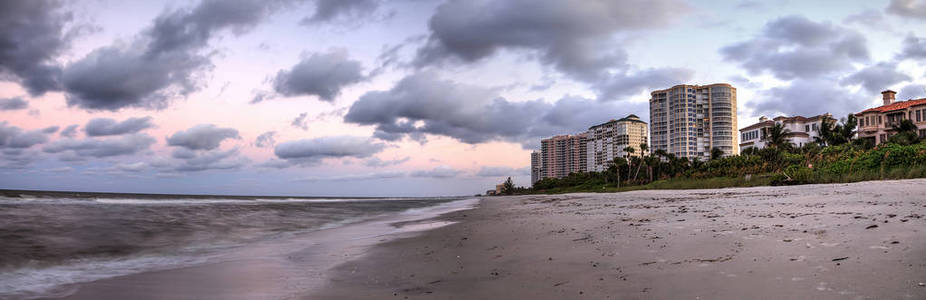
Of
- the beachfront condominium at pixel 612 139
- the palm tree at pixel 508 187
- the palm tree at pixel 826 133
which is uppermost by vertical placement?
the beachfront condominium at pixel 612 139

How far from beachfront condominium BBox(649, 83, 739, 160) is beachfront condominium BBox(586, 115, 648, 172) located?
1826 centimetres

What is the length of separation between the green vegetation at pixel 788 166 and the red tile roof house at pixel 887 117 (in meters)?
1.89

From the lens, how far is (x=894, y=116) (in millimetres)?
60531

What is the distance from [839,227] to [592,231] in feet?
13.3

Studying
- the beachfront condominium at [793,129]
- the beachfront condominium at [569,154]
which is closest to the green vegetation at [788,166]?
the beachfront condominium at [793,129]

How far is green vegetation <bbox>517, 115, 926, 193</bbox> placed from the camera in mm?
25188

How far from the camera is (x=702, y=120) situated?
142 m

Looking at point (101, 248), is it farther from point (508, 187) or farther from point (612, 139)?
point (612, 139)

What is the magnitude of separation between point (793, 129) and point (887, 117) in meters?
23.5

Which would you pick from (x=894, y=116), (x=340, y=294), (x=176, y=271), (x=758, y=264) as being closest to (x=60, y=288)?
(x=176, y=271)

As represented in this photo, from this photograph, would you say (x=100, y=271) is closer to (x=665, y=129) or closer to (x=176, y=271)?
(x=176, y=271)

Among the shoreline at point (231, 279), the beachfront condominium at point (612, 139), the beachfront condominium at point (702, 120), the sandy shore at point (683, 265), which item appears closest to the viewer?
the sandy shore at point (683, 265)

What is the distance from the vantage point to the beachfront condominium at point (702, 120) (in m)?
141

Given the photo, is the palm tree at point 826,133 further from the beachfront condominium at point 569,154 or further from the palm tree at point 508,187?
the beachfront condominium at point 569,154
